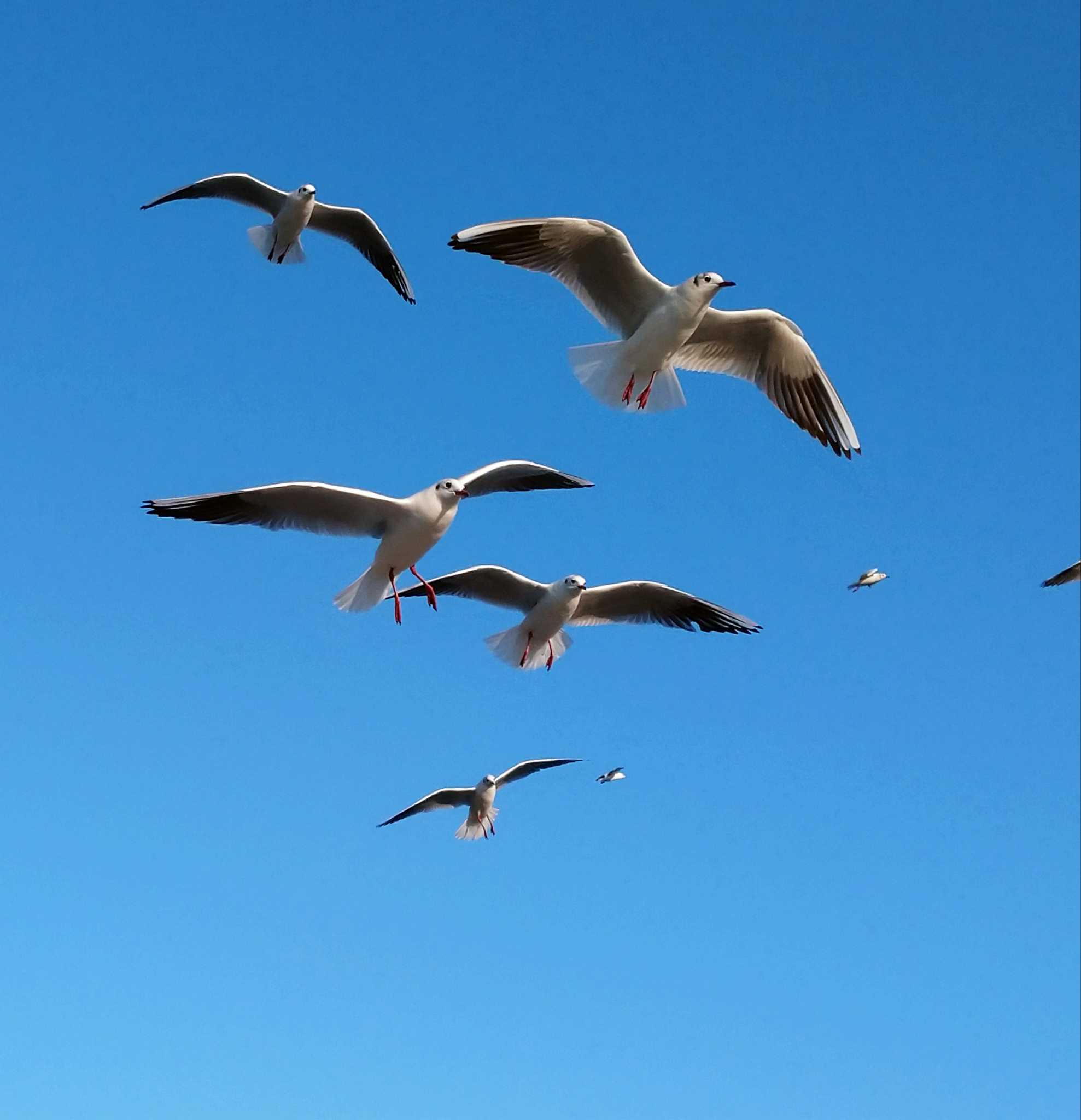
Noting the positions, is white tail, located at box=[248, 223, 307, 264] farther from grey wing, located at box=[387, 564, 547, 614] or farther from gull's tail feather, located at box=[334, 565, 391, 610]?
gull's tail feather, located at box=[334, 565, 391, 610]

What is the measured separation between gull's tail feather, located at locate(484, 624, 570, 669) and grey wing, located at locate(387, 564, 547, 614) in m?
0.32

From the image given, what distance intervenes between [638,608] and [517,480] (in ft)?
7.45

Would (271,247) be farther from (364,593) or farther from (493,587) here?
(364,593)

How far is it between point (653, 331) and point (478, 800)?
7.16 meters

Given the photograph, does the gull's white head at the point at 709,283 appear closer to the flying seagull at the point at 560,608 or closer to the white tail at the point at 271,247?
the flying seagull at the point at 560,608

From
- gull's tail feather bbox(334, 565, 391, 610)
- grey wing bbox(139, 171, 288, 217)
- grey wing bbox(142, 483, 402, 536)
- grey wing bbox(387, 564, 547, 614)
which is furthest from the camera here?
grey wing bbox(139, 171, 288, 217)

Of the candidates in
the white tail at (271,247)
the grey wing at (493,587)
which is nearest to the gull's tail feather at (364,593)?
the grey wing at (493,587)

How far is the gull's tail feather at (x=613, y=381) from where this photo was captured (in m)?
12.9

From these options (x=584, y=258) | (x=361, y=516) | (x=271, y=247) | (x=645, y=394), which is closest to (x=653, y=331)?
(x=645, y=394)

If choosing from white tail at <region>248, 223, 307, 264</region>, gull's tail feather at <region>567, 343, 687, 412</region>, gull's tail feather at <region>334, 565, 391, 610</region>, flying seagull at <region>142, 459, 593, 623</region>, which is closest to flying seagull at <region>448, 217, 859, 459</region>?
gull's tail feather at <region>567, 343, 687, 412</region>

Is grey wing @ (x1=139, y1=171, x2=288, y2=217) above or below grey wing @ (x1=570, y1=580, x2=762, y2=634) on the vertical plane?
above

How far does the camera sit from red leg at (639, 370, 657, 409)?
1285cm

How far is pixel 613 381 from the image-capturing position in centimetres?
1293

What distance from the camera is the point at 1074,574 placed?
658 inches
